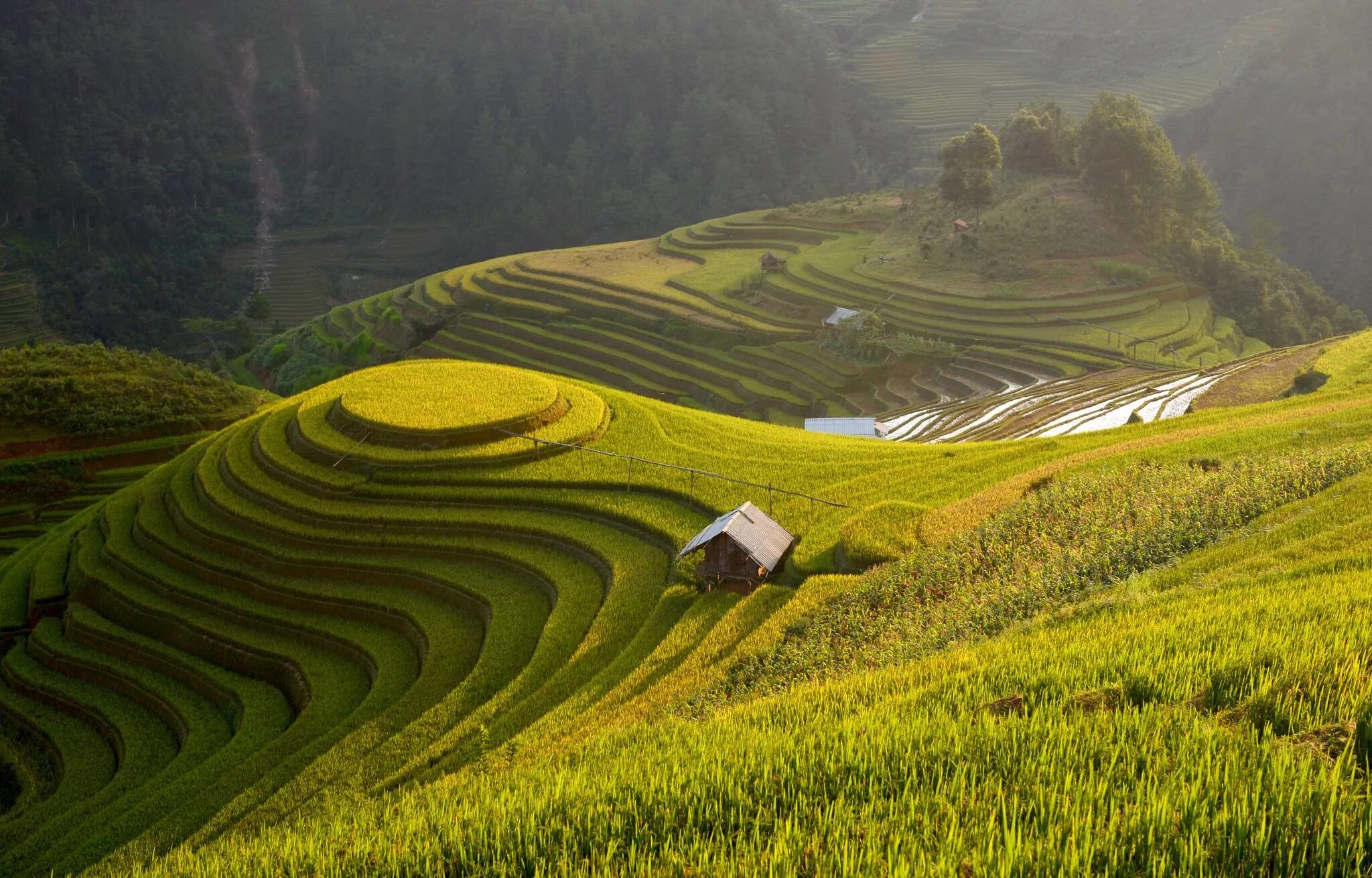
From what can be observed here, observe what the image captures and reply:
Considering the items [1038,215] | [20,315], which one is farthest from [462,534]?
[20,315]

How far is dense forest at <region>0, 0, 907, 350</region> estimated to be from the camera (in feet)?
222

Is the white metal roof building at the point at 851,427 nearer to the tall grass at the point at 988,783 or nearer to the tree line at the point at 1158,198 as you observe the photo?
the tree line at the point at 1158,198

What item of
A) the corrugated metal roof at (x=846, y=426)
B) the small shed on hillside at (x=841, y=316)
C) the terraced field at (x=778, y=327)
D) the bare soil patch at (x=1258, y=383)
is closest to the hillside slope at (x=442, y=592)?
the bare soil patch at (x=1258, y=383)

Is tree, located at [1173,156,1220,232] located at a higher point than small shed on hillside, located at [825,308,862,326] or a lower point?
higher

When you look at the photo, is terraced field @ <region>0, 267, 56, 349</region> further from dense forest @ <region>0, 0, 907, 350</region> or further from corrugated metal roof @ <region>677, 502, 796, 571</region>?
corrugated metal roof @ <region>677, 502, 796, 571</region>

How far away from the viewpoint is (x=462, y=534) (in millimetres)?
14883

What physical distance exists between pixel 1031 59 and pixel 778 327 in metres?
56.2

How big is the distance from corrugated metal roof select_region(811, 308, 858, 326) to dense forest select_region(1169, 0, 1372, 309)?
32.8m

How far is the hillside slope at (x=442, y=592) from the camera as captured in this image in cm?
898

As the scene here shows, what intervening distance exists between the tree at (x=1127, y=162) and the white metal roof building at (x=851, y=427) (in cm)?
1796

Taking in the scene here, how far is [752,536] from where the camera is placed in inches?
476

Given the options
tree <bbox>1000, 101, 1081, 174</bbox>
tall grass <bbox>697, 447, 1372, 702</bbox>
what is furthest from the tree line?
tall grass <bbox>697, 447, 1372, 702</bbox>

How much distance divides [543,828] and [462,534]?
1078 centimetres

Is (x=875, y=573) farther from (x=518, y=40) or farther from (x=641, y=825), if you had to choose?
(x=518, y=40)
